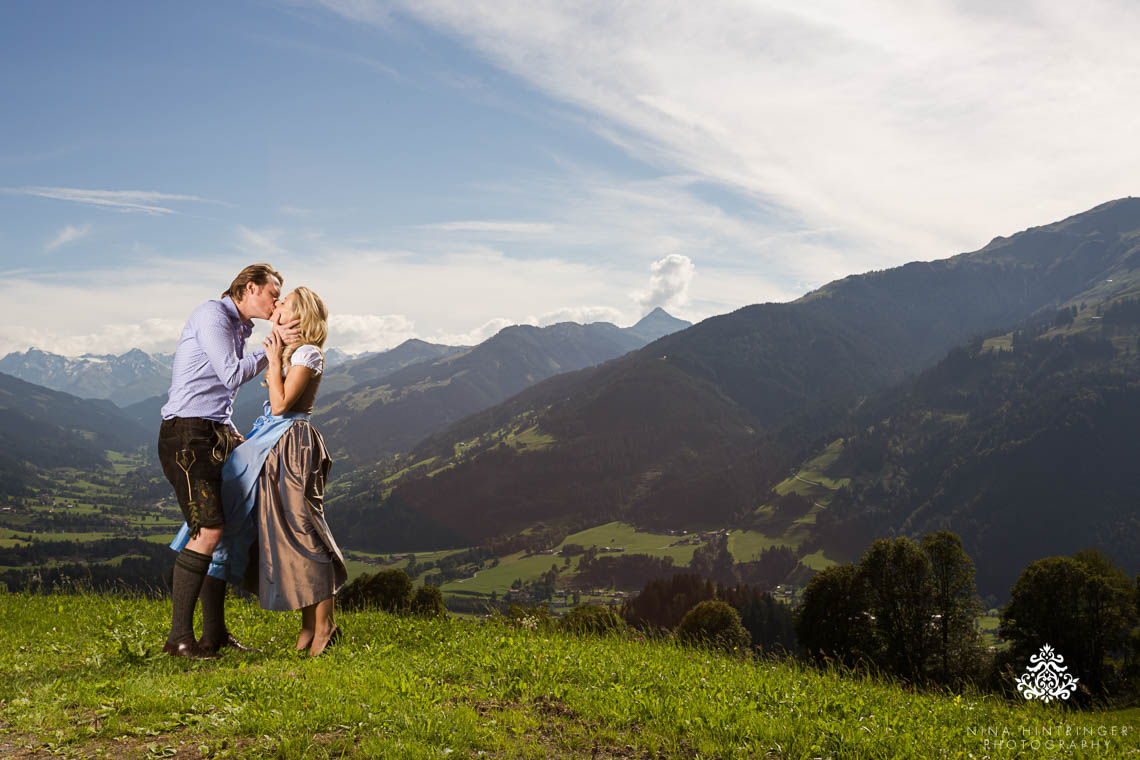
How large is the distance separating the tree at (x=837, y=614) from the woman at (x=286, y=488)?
156 ft

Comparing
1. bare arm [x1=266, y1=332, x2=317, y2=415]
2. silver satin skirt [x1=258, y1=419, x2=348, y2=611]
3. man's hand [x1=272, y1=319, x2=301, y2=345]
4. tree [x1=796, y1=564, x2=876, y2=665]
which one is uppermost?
man's hand [x1=272, y1=319, x2=301, y2=345]

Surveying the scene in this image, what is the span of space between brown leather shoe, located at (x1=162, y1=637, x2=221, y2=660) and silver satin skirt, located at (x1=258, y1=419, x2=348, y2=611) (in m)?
0.87

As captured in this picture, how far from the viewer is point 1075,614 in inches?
1750

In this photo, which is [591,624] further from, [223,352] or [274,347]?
[223,352]

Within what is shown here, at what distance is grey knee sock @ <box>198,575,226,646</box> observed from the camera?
25.6 ft

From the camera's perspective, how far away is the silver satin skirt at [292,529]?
783cm

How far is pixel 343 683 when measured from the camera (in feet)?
21.2

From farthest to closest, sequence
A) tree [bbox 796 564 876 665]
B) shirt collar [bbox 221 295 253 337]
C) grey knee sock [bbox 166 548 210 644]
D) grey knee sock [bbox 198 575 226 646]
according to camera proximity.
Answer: tree [bbox 796 564 876 665] < shirt collar [bbox 221 295 253 337] < grey knee sock [bbox 198 575 226 646] < grey knee sock [bbox 166 548 210 644]

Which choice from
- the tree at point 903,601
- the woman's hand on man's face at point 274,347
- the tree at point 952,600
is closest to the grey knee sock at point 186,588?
the woman's hand on man's face at point 274,347

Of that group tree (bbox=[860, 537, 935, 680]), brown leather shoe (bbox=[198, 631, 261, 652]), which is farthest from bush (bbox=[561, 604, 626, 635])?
tree (bbox=[860, 537, 935, 680])

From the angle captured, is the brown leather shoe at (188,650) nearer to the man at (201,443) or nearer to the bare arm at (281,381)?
the man at (201,443)

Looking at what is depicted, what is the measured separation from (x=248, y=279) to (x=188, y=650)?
441cm

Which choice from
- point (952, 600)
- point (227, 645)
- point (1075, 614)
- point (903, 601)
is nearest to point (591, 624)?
point (227, 645)

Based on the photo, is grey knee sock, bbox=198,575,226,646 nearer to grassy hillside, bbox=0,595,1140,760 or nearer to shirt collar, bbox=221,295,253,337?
grassy hillside, bbox=0,595,1140,760
